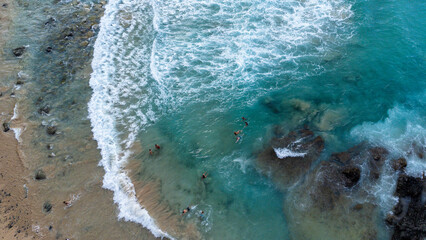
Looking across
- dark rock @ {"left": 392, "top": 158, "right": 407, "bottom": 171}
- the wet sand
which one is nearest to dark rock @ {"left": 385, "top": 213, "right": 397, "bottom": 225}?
dark rock @ {"left": 392, "top": 158, "right": 407, "bottom": 171}

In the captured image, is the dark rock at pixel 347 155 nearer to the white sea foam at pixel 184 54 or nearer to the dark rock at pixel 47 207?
the white sea foam at pixel 184 54

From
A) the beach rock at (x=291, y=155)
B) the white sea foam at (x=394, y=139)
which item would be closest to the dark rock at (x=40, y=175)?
the beach rock at (x=291, y=155)

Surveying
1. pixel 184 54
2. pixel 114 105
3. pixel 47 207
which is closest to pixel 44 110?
pixel 114 105

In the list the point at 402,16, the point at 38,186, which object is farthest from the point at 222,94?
the point at 402,16

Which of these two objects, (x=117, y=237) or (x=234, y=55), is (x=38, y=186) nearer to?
(x=117, y=237)

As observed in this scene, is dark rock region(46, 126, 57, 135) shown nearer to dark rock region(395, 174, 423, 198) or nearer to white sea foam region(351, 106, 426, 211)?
white sea foam region(351, 106, 426, 211)
